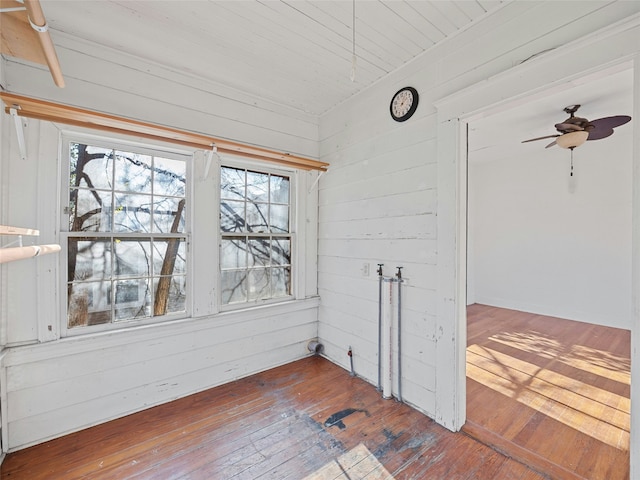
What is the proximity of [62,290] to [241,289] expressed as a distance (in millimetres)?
1297

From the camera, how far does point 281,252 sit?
10.0 feet

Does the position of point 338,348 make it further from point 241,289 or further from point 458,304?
point 458,304

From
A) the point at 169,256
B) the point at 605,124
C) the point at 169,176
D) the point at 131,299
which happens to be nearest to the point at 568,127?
the point at 605,124

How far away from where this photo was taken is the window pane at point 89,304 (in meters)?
2.01

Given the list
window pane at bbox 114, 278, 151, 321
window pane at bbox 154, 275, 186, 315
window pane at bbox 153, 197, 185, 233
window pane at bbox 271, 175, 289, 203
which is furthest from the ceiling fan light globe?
window pane at bbox 114, 278, 151, 321

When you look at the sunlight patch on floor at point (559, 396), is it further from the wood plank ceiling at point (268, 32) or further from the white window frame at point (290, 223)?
the wood plank ceiling at point (268, 32)

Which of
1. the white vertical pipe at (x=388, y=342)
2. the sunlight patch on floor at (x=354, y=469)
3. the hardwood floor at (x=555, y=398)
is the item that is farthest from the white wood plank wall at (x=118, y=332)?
the hardwood floor at (x=555, y=398)

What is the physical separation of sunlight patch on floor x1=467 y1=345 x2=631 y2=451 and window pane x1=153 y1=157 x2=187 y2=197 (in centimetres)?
321

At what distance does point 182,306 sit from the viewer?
2.44 metres

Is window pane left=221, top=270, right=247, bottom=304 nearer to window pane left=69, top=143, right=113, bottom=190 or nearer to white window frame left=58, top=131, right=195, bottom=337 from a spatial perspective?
white window frame left=58, top=131, right=195, bottom=337

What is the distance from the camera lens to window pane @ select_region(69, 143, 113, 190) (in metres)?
2.03

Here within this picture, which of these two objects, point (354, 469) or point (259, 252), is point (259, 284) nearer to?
point (259, 252)

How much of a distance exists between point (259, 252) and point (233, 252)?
0.89 ft

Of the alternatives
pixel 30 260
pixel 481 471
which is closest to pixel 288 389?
pixel 481 471
